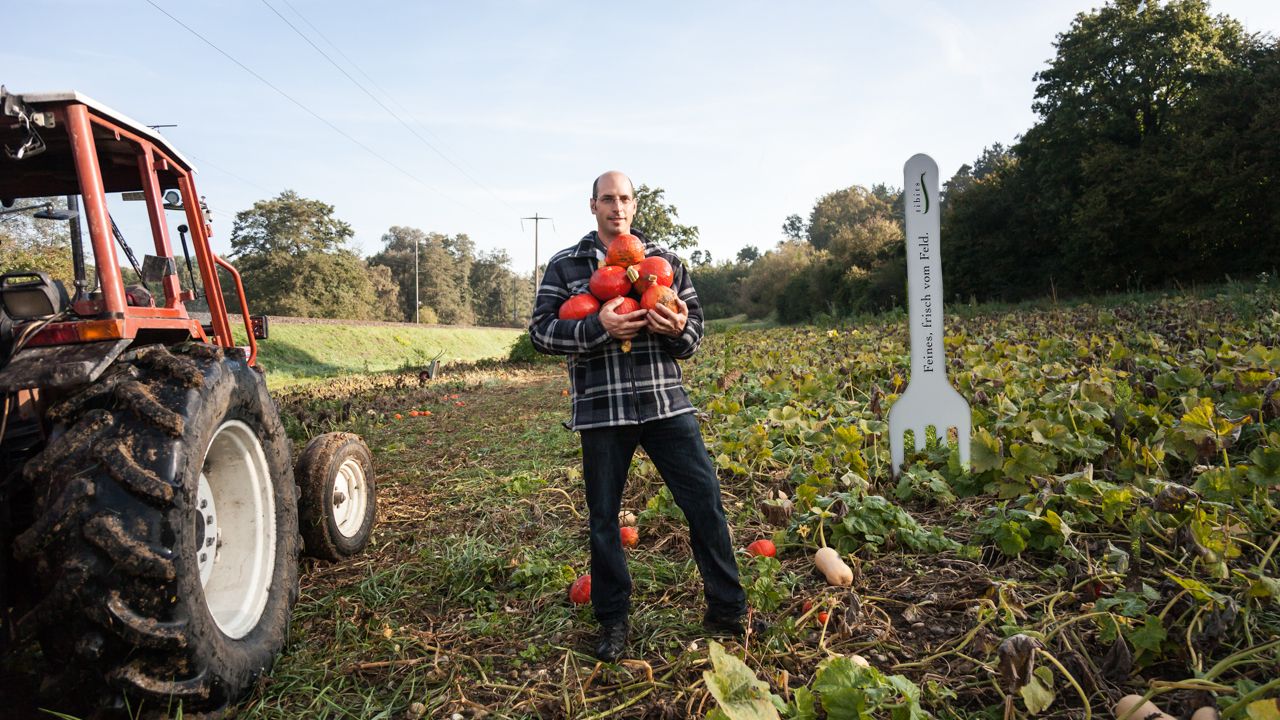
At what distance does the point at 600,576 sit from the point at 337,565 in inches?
74.8

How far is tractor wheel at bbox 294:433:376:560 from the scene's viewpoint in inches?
136

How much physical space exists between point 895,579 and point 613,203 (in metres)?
2.02

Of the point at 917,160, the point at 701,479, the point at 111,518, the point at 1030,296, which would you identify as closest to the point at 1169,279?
the point at 1030,296

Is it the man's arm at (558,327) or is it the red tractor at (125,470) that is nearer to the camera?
the red tractor at (125,470)

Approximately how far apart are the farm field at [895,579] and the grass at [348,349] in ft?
36.8

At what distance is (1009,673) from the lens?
183cm

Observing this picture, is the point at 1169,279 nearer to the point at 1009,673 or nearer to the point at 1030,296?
the point at 1030,296

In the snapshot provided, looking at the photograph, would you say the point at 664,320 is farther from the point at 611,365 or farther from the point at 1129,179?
the point at 1129,179

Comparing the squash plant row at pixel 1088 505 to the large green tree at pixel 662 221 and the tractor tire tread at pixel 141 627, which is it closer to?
the tractor tire tread at pixel 141 627

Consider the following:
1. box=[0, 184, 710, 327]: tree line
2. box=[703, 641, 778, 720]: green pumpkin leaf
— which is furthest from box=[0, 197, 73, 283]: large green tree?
box=[703, 641, 778, 720]: green pumpkin leaf

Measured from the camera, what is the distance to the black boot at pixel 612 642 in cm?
250

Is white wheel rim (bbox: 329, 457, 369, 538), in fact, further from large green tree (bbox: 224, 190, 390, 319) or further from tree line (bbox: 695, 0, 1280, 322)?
large green tree (bbox: 224, 190, 390, 319)

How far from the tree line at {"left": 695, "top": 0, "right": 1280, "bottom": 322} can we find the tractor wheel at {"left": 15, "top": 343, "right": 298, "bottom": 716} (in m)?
17.9

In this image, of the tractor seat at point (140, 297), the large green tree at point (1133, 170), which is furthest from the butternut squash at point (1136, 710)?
the large green tree at point (1133, 170)
